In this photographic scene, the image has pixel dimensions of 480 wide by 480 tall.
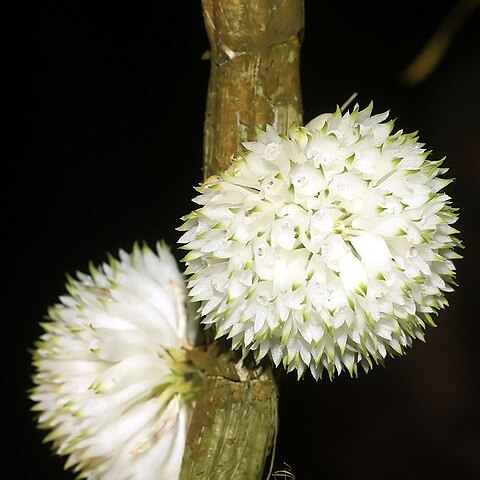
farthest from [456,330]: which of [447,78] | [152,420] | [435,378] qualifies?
[152,420]

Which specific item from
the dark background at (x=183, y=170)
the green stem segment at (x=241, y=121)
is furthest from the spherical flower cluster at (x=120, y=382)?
the dark background at (x=183, y=170)

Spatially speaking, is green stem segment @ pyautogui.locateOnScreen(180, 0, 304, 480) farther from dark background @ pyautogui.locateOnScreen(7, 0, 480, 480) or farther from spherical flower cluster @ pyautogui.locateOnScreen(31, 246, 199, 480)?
dark background @ pyautogui.locateOnScreen(7, 0, 480, 480)

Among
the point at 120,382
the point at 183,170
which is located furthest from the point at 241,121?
the point at 183,170

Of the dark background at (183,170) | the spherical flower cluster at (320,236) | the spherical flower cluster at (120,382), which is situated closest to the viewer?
the spherical flower cluster at (320,236)

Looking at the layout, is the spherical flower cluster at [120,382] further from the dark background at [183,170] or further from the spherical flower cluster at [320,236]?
the dark background at [183,170]

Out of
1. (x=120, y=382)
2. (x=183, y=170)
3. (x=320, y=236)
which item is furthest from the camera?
(x=183, y=170)

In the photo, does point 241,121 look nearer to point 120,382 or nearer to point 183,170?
point 120,382
